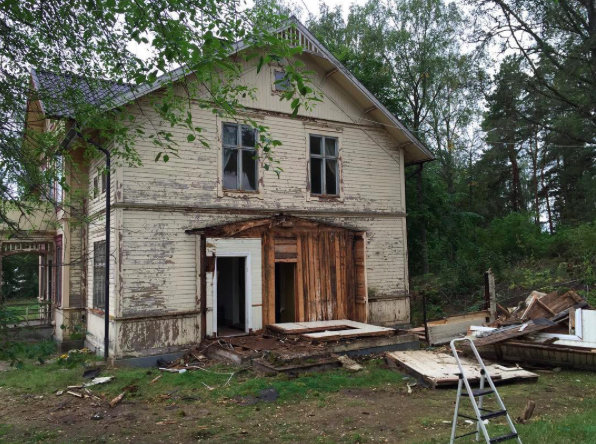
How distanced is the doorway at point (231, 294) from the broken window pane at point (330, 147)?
4128 millimetres

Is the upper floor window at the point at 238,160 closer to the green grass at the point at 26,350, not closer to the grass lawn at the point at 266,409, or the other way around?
the grass lawn at the point at 266,409

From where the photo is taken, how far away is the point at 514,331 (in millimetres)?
10773

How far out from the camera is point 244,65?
1309cm

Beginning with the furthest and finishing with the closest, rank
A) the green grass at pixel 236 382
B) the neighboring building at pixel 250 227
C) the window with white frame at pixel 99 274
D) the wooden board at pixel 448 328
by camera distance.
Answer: the wooden board at pixel 448 328 < the window with white frame at pixel 99 274 < the neighboring building at pixel 250 227 < the green grass at pixel 236 382

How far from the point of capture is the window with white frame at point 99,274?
12.1 meters

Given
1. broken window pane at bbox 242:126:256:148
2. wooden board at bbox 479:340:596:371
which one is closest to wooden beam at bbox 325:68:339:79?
broken window pane at bbox 242:126:256:148

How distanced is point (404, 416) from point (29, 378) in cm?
844

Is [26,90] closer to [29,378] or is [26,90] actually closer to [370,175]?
[29,378]

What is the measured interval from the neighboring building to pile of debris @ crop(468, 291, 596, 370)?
3.88 meters

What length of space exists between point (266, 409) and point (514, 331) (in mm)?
6282

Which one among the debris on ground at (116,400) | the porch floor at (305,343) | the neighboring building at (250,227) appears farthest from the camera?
the neighboring building at (250,227)

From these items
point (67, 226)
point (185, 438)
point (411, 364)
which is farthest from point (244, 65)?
point (185, 438)

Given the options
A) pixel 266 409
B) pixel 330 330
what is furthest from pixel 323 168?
pixel 266 409

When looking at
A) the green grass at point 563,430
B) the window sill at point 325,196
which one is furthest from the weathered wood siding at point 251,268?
the green grass at point 563,430
